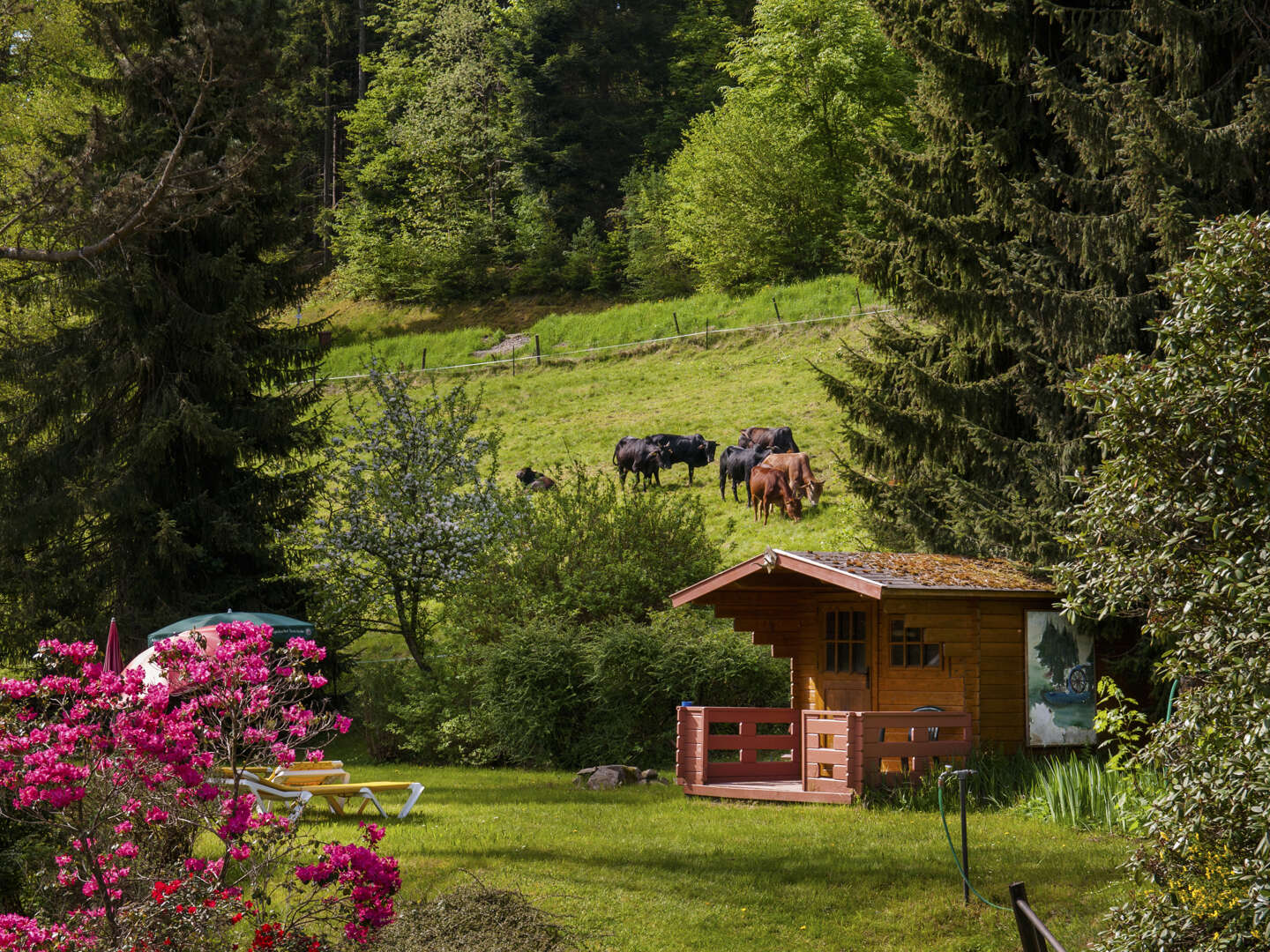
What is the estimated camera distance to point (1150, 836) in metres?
5.66

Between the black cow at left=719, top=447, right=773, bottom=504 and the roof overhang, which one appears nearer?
the roof overhang

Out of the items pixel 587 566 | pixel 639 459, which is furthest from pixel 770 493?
pixel 587 566

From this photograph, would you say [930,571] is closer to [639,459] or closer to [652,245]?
[639,459]

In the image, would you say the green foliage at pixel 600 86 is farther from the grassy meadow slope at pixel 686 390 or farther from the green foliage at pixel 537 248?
the grassy meadow slope at pixel 686 390

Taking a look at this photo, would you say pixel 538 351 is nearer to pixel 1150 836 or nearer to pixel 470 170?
pixel 470 170

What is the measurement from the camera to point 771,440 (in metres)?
27.5

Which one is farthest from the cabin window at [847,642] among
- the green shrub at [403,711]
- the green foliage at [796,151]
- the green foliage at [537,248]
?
the green foliage at [537,248]

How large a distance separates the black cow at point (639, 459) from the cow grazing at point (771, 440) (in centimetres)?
201

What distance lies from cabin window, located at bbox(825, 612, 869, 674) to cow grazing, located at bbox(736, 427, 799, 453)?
12430 mm

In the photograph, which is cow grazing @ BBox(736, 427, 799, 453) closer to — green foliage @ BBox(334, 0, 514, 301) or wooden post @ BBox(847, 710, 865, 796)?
wooden post @ BBox(847, 710, 865, 796)

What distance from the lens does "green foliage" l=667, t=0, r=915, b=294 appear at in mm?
49906

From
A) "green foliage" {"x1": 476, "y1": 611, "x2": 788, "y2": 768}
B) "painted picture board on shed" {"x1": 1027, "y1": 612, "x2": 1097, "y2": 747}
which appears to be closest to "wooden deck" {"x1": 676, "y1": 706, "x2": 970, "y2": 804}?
"painted picture board on shed" {"x1": 1027, "y1": 612, "x2": 1097, "y2": 747}

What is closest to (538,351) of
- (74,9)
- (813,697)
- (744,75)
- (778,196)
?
(778,196)

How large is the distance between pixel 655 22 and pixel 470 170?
11838 millimetres
